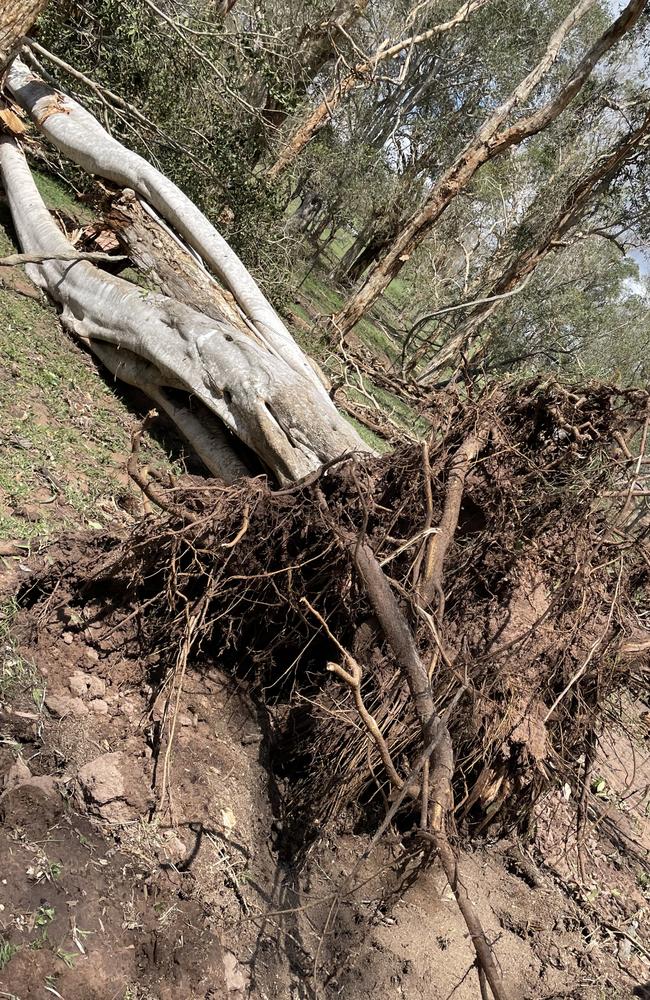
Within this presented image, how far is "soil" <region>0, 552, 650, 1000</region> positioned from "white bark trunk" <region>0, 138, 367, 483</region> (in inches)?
62.2

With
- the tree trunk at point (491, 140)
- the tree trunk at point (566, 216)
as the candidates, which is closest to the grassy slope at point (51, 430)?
the tree trunk at point (491, 140)

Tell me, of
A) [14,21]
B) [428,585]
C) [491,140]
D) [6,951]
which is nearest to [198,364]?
[428,585]

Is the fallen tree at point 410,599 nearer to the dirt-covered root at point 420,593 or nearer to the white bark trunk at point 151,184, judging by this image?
the dirt-covered root at point 420,593

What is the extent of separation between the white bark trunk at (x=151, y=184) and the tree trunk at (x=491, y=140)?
4842 mm

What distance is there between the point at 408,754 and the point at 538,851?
58.6 inches

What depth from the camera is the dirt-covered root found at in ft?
11.1

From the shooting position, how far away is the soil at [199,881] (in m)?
2.48

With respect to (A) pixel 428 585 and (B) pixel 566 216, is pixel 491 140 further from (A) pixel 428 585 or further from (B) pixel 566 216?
(A) pixel 428 585

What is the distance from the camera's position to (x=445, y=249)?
20.8 m

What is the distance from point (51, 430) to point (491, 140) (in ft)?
28.5

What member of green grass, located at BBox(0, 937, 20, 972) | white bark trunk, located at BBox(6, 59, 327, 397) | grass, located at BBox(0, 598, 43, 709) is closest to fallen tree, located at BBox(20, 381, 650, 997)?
grass, located at BBox(0, 598, 43, 709)

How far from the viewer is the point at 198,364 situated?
520 cm

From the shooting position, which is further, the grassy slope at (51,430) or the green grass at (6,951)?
the grassy slope at (51,430)

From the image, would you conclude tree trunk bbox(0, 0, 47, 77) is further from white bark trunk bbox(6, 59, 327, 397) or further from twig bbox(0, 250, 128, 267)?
twig bbox(0, 250, 128, 267)
